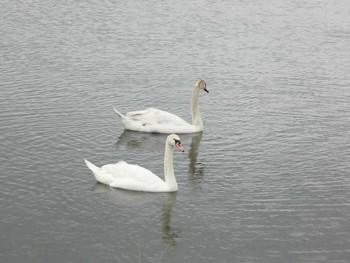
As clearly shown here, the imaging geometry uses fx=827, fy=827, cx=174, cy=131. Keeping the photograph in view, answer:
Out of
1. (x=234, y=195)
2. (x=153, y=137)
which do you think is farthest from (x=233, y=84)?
(x=234, y=195)

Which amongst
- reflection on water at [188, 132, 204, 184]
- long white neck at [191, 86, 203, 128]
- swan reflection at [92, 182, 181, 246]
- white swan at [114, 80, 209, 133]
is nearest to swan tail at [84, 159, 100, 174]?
swan reflection at [92, 182, 181, 246]

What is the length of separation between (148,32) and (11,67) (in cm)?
720

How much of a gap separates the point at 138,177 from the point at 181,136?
4366 mm

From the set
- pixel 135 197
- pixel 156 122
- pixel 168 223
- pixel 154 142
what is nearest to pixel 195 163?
pixel 154 142

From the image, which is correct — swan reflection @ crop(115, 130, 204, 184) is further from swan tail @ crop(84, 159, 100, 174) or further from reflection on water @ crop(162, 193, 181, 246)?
swan tail @ crop(84, 159, 100, 174)

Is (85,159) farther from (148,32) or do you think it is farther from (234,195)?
(148,32)

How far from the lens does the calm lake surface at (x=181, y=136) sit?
13.9 metres

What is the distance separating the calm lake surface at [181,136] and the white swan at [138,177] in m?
0.15

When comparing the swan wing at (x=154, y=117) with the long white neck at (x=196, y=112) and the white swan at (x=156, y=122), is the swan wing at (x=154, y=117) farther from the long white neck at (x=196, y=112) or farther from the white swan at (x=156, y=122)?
the long white neck at (x=196, y=112)

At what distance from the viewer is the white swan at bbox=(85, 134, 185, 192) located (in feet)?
52.4

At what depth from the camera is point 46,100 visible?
71.8 feet

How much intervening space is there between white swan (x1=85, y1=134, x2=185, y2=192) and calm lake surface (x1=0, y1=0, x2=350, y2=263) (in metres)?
0.15

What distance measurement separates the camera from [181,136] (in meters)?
20.2

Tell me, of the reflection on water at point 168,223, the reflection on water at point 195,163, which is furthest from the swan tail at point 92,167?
the reflection on water at point 195,163
